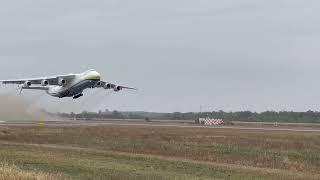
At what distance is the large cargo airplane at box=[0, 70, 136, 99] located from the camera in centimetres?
8031

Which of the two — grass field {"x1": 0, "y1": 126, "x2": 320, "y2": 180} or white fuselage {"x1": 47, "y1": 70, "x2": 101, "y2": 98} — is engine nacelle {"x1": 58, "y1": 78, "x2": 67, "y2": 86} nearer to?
white fuselage {"x1": 47, "y1": 70, "x2": 101, "y2": 98}

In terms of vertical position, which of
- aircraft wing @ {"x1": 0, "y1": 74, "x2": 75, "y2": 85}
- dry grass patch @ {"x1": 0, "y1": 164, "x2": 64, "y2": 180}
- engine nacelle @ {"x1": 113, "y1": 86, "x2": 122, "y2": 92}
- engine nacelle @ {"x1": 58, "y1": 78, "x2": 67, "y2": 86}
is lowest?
dry grass patch @ {"x1": 0, "y1": 164, "x2": 64, "y2": 180}

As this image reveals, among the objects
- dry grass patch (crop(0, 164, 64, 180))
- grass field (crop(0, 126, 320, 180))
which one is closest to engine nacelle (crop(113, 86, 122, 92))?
grass field (crop(0, 126, 320, 180))

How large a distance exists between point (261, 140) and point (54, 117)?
2618 inches

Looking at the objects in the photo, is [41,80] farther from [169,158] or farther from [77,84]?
[169,158]

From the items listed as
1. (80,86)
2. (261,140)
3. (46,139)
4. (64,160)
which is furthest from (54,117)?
(64,160)

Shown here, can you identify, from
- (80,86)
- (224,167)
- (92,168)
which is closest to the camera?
(92,168)

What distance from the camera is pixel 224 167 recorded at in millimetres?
31359

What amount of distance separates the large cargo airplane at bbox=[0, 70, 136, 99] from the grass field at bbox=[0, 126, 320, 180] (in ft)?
90.7

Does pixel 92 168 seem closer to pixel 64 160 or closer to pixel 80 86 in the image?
pixel 64 160

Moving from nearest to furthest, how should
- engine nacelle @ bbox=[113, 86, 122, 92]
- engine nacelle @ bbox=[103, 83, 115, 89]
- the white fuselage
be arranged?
the white fuselage < engine nacelle @ bbox=[103, 83, 115, 89] < engine nacelle @ bbox=[113, 86, 122, 92]

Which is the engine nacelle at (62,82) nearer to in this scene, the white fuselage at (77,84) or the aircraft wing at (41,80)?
the white fuselage at (77,84)

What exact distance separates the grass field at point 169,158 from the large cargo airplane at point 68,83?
27657 mm

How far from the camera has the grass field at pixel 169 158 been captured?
27.8 m
